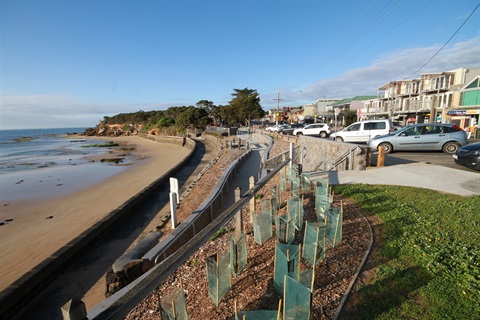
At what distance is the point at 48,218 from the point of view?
37.6 feet

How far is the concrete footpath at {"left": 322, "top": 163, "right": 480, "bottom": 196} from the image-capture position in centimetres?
759

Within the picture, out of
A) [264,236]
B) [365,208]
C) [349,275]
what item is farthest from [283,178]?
[349,275]

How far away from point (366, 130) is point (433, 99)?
1761 cm

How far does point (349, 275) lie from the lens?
3.46m

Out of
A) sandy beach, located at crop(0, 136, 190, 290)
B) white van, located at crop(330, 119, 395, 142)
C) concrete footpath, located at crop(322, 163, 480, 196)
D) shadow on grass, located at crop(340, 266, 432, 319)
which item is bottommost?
sandy beach, located at crop(0, 136, 190, 290)

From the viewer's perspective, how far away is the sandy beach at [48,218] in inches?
313

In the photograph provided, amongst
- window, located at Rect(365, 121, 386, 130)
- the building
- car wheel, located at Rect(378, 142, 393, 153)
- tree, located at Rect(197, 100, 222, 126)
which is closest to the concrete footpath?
car wheel, located at Rect(378, 142, 393, 153)

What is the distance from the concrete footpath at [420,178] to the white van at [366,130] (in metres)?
6.69

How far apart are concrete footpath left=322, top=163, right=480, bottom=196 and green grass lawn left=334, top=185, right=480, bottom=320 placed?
1328 mm

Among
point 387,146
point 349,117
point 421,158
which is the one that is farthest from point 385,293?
point 349,117

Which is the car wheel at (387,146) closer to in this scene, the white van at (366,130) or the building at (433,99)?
the white van at (366,130)

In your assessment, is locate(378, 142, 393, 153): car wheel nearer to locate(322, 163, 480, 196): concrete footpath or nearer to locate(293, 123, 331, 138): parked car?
locate(322, 163, 480, 196): concrete footpath

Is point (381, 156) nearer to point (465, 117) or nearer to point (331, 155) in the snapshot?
point (331, 155)

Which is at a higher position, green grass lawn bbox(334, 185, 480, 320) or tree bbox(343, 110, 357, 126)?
tree bbox(343, 110, 357, 126)
